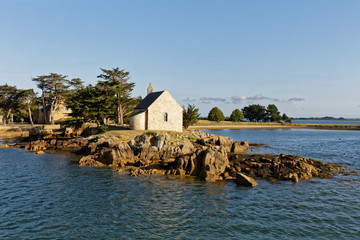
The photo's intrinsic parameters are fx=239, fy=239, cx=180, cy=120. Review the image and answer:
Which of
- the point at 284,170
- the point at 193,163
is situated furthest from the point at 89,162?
the point at 284,170

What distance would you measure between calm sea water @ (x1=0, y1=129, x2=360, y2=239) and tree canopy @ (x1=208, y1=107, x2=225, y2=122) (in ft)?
375

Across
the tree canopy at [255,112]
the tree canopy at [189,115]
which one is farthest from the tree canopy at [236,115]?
the tree canopy at [189,115]

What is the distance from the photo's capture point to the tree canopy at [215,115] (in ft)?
453

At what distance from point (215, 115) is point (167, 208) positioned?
4920 inches

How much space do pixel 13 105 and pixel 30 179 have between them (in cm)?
6274

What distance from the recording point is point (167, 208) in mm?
15930

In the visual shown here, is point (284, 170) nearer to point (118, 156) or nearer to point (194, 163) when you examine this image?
point (194, 163)

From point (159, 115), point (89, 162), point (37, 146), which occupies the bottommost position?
point (89, 162)

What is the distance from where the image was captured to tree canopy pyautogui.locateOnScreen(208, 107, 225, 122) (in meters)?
138

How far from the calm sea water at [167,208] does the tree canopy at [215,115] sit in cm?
11437

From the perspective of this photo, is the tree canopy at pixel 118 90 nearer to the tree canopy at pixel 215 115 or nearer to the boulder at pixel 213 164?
the boulder at pixel 213 164

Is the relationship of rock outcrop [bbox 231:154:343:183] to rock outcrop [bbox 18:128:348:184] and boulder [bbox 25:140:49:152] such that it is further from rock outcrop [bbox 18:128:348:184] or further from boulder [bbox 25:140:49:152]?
boulder [bbox 25:140:49:152]

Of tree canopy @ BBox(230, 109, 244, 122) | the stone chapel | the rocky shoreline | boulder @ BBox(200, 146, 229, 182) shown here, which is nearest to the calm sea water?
boulder @ BBox(200, 146, 229, 182)

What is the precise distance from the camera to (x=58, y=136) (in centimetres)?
5231
